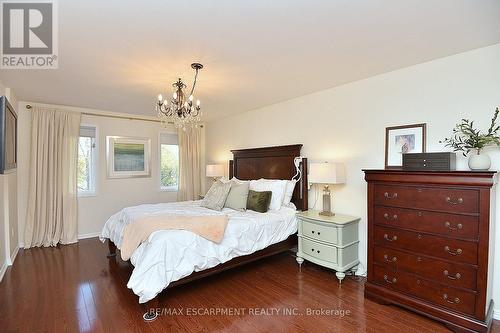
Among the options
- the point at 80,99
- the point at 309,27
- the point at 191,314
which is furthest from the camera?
the point at 80,99

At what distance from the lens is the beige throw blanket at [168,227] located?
96.7 inches

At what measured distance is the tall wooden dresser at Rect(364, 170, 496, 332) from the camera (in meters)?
1.94

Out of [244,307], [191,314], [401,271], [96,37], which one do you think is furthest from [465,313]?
[96,37]

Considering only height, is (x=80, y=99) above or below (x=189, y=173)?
above

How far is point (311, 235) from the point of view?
3.12 metres

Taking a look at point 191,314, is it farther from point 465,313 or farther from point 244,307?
point 465,313

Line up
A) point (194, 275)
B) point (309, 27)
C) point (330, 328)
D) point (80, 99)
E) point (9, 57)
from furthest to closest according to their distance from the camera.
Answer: point (80, 99), point (194, 275), point (9, 57), point (330, 328), point (309, 27)

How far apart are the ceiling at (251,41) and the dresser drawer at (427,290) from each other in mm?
2092

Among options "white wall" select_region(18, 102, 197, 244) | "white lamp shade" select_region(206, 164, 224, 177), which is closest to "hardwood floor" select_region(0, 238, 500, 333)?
"white wall" select_region(18, 102, 197, 244)

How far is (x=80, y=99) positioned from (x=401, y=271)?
4.82 metres

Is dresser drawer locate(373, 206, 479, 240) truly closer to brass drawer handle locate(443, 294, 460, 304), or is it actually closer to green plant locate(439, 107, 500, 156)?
brass drawer handle locate(443, 294, 460, 304)

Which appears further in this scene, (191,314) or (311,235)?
(311,235)

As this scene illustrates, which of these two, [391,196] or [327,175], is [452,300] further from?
[327,175]

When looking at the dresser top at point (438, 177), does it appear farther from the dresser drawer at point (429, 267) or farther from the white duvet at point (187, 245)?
the white duvet at point (187, 245)
